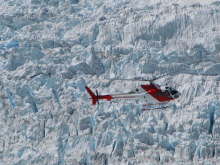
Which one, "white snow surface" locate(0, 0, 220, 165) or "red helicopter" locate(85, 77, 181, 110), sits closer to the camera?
"red helicopter" locate(85, 77, 181, 110)

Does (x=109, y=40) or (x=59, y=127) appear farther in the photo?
(x=109, y=40)

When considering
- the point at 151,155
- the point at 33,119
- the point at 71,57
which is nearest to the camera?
the point at 151,155

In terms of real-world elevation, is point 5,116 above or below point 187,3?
below

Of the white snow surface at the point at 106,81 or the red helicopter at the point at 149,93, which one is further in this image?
the white snow surface at the point at 106,81

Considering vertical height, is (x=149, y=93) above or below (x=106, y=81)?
below

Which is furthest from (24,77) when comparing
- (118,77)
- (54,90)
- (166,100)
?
(166,100)

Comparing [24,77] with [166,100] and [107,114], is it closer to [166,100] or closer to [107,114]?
[107,114]

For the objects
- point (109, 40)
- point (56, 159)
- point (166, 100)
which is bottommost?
point (56, 159)

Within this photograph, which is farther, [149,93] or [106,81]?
[106,81]
